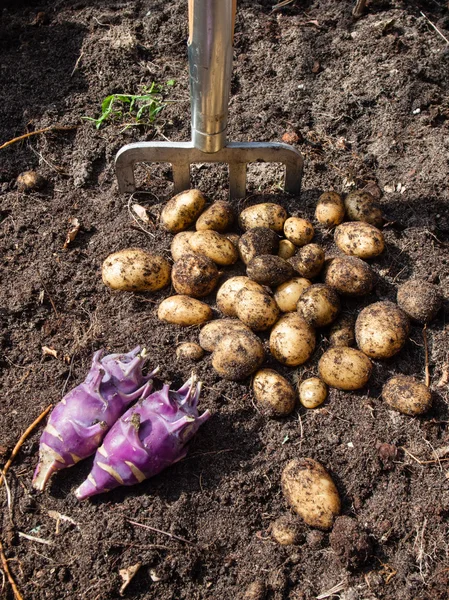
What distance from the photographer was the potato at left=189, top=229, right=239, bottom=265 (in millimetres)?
2693

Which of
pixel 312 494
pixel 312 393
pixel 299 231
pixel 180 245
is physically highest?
pixel 299 231

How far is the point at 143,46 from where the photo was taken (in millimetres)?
3949

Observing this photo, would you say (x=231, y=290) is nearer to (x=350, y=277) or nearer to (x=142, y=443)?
(x=350, y=277)

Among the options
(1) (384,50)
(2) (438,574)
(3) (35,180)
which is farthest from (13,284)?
(1) (384,50)

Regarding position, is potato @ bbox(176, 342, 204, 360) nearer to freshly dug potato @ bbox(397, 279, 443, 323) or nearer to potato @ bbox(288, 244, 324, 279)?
potato @ bbox(288, 244, 324, 279)

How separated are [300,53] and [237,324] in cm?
231

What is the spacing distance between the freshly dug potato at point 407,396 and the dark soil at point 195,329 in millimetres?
62

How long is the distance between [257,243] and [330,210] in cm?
47

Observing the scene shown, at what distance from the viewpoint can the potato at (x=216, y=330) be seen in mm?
2459

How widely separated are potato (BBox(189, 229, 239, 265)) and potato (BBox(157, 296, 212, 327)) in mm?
257

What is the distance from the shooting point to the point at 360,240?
8.75ft

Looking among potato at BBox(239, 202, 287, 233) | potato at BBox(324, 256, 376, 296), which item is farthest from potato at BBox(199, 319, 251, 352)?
potato at BBox(239, 202, 287, 233)

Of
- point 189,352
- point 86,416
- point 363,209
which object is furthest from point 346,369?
point 86,416

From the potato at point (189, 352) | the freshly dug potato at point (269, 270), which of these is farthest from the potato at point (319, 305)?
the potato at point (189, 352)
